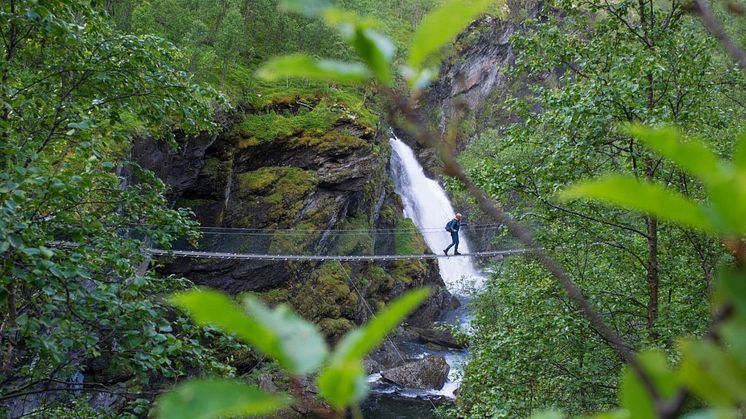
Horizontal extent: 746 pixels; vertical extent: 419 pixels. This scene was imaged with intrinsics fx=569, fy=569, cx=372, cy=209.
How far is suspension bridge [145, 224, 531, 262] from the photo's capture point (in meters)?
10.6

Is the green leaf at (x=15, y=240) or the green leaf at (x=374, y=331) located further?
the green leaf at (x=15, y=240)

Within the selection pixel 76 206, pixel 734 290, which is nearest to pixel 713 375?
pixel 734 290

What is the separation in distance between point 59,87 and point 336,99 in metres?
12.6

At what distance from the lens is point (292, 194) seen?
46.5 ft

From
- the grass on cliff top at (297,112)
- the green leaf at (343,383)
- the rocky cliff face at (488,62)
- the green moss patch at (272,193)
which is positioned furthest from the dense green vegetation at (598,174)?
the rocky cliff face at (488,62)

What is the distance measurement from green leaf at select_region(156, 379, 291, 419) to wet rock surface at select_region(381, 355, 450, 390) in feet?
44.7

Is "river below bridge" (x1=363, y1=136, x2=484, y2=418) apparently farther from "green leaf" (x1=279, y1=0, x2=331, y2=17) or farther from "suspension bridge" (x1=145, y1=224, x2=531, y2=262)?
"green leaf" (x1=279, y1=0, x2=331, y2=17)

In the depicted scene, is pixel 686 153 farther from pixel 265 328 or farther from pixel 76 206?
pixel 76 206

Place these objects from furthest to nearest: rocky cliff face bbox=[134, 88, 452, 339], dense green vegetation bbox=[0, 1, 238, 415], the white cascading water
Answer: the white cascading water < rocky cliff face bbox=[134, 88, 452, 339] < dense green vegetation bbox=[0, 1, 238, 415]

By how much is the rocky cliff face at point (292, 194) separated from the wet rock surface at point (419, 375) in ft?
5.31

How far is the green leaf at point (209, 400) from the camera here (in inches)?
12.3

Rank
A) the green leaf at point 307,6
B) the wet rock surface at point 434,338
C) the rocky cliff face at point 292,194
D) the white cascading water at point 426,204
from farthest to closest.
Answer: the white cascading water at point 426,204 < the wet rock surface at point 434,338 < the rocky cliff face at point 292,194 < the green leaf at point 307,6

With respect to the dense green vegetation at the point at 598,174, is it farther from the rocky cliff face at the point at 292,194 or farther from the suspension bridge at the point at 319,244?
the rocky cliff face at the point at 292,194

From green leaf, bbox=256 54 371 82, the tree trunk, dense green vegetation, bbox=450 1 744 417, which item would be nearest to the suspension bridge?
dense green vegetation, bbox=450 1 744 417
